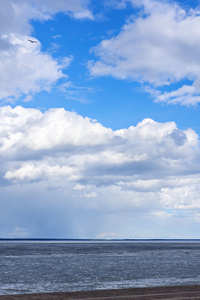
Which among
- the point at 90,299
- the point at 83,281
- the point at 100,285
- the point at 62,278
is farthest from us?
the point at 62,278

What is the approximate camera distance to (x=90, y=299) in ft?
119

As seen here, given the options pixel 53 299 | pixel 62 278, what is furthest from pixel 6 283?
pixel 53 299

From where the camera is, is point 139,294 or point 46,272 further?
point 46,272

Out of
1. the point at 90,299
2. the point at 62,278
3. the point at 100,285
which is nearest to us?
the point at 90,299

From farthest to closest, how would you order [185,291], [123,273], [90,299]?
[123,273]
[185,291]
[90,299]

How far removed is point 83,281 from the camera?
53.6m

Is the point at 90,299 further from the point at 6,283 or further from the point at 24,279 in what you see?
the point at 24,279

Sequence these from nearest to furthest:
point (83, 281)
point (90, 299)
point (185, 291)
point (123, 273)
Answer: point (90, 299), point (185, 291), point (83, 281), point (123, 273)

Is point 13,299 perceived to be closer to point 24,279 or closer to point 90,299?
point 90,299

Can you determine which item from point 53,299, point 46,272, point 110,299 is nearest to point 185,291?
point 110,299

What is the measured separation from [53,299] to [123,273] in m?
28.5

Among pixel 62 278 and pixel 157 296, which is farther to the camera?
pixel 62 278

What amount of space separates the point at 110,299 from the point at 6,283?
20285mm

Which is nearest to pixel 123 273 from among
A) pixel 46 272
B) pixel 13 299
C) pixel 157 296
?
pixel 46 272
